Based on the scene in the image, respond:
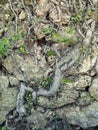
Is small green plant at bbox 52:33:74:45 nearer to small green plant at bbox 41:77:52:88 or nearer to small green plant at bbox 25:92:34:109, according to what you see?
small green plant at bbox 41:77:52:88

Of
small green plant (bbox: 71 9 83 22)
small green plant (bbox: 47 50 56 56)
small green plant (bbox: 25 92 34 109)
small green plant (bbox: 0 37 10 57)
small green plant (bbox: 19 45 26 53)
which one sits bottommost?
small green plant (bbox: 25 92 34 109)

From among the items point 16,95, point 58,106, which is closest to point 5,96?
point 16,95

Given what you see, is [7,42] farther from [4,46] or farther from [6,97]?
[6,97]

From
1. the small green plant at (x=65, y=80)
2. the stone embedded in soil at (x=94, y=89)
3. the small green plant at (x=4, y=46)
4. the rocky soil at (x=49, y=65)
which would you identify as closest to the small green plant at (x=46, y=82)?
the rocky soil at (x=49, y=65)

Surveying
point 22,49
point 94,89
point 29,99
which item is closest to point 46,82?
point 29,99

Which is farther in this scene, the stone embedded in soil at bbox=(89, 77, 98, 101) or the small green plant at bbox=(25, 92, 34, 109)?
the small green plant at bbox=(25, 92, 34, 109)

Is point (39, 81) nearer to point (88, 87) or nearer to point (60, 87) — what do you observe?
point (60, 87)

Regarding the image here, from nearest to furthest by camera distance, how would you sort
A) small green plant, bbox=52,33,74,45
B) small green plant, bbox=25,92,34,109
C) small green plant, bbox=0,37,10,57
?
1. small green plant, bbox=0,37,10,57
2. small green plant, bbox=52,33,74,45
3. small green plant, bbox=25,92,34,109

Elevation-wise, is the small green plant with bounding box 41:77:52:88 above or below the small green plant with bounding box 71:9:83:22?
below

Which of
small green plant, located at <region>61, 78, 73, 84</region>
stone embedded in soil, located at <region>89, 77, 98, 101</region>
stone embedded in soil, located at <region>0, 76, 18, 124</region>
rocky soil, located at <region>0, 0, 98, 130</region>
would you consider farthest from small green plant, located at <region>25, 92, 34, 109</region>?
stone embedded in soil, located at <region>89, 77, 98, 101</region>
